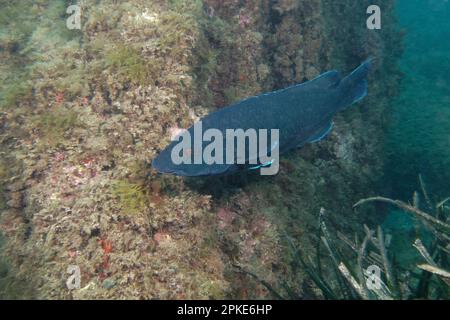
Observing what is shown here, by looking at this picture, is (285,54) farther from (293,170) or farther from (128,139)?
(128,139)

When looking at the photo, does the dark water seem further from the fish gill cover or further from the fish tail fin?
the fish tail fin

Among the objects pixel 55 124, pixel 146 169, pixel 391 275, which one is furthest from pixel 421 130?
pixel 55 124

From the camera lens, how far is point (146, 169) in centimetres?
337

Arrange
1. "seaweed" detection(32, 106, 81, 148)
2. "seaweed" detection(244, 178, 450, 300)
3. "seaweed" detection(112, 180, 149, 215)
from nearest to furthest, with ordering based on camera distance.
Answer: "seaweed" detection(244, 178, 450, 300)
"seaweed" detection(112, 180, 149, 215)
"seaweed" detection(32, 106, 81, 148)

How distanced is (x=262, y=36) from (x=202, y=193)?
2924 millimetres

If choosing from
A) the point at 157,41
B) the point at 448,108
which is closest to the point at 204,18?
the point at 157,41

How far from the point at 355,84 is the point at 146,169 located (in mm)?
2564

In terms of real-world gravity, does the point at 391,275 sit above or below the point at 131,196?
below

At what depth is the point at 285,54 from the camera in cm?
532

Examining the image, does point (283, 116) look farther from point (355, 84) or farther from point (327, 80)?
point (355, 84)

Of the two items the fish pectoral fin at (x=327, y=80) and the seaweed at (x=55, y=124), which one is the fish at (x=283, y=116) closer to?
the fish pectoral fin at (x=327, y=80)

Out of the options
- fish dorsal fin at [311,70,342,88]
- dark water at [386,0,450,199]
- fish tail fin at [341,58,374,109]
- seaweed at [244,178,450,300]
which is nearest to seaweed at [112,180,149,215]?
seaweed at [244,178,450,300]

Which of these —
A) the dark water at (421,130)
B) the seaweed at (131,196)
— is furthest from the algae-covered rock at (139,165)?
the dark water at (421,130)

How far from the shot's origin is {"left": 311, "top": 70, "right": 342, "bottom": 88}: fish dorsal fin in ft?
11.1
